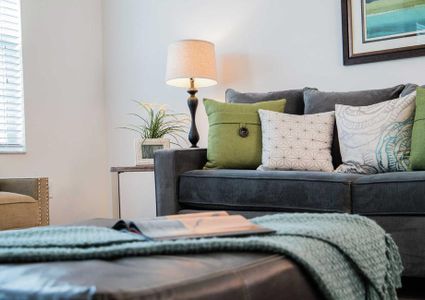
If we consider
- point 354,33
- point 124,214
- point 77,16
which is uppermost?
point 77,16

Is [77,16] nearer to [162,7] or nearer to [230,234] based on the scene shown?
[162,7]

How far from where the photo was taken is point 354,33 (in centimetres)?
301

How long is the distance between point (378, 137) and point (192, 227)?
→ 1.52 meters

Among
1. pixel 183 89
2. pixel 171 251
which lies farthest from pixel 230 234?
Answer: pixel 183 89

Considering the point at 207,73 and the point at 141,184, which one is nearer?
the point at 207,73

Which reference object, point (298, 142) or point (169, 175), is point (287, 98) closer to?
point (298, 142)

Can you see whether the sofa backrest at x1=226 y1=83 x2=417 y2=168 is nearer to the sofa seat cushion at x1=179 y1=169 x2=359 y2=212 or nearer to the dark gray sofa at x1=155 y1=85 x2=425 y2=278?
the dark gray sofa at x1=155 y1=85 x2=425 y2=278

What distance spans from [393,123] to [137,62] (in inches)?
88.1

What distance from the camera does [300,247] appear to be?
920mm

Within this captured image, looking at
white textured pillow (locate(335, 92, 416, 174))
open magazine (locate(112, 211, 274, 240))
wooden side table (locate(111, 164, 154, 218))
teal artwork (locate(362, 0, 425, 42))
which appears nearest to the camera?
open magazine (locate(112, 211, 274, 240))

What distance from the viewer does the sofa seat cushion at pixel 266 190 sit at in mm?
2012

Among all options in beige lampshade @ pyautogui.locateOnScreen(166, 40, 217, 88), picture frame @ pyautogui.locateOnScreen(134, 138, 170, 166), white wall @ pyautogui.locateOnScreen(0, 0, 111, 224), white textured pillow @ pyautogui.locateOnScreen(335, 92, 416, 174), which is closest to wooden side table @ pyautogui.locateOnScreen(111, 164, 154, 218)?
picture frame @ pyautogui.locateOnScreen(134, 138, 170, 166)

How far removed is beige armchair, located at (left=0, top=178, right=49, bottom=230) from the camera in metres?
2.42

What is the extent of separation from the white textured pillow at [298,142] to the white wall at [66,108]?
1797 mm
